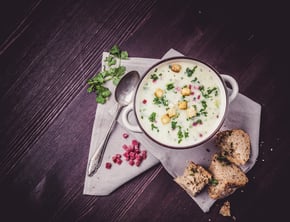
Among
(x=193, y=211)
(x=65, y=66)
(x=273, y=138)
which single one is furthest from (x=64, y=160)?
(x=273, y=138)

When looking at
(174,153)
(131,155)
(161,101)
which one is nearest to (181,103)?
(161,101)

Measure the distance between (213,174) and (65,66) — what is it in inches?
50.7

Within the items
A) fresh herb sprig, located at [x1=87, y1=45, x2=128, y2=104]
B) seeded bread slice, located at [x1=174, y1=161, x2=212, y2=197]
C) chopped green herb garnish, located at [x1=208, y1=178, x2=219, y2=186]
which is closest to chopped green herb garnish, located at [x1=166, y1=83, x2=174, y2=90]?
fresh herb sprig, located at [x1=87, y1=45, x2=128, y2=104]

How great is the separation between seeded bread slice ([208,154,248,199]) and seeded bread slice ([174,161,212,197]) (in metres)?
0.06

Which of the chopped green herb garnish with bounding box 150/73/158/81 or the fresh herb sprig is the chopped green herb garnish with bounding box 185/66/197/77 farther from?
the fresh herb sprig

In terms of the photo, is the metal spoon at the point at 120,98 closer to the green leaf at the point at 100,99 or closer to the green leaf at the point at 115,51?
the green leaf at the point at 100,99

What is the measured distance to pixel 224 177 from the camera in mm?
1920

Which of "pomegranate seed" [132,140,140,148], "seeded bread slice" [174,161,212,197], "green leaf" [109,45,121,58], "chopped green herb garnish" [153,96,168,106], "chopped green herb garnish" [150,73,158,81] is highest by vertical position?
"green leaf" [109,45,121,58]

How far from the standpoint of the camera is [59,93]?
2.20 m

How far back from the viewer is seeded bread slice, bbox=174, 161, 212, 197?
192 cm

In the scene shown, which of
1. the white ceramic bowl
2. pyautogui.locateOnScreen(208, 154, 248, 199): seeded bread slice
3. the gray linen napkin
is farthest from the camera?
the gray linen napkin

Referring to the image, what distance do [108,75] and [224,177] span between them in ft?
3.39

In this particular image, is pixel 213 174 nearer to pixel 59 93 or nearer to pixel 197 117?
pixel 197 117

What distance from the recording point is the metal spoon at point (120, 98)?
205 centimetres
